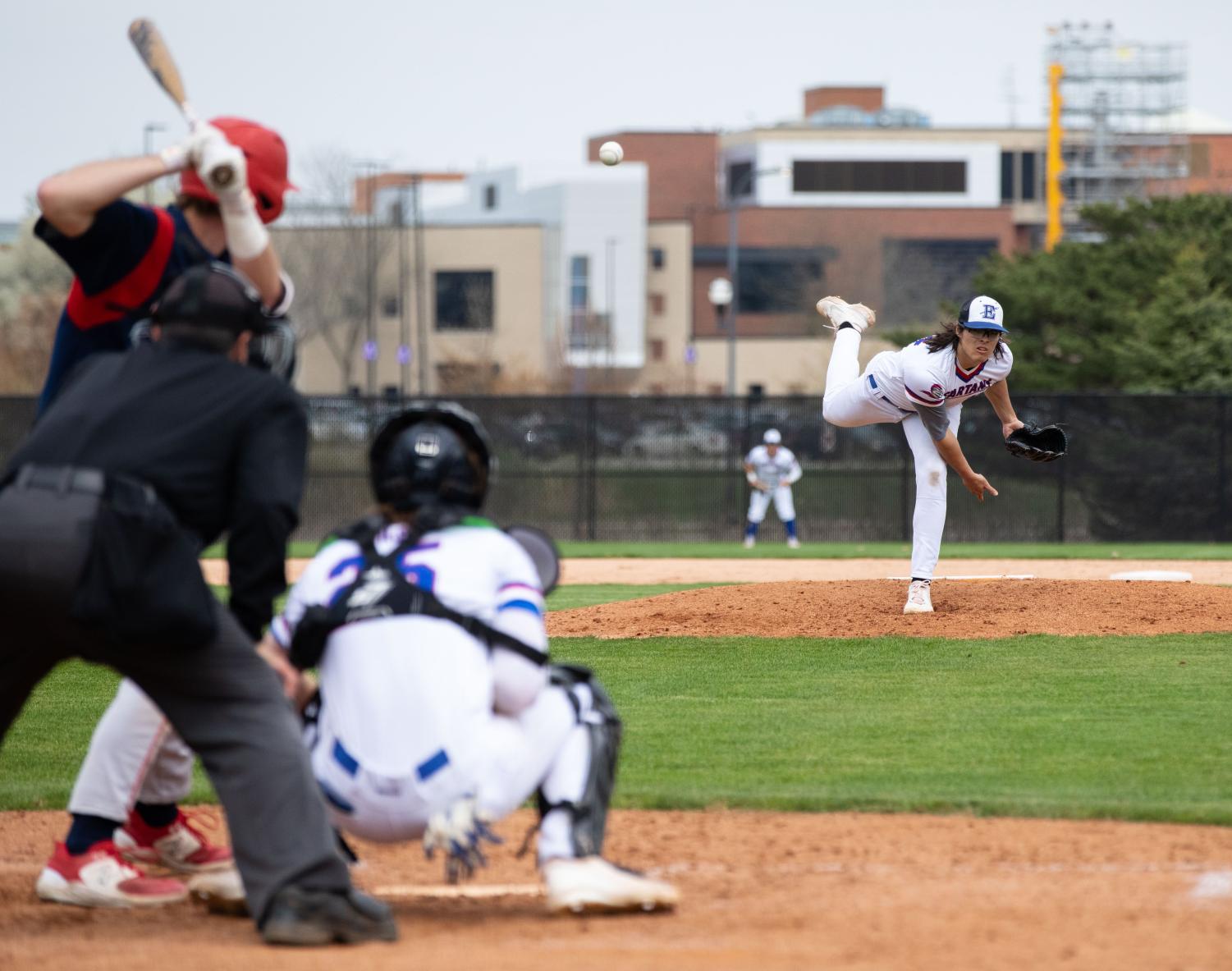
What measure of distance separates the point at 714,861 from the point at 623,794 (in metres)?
1.16

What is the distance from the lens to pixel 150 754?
5.00 meters

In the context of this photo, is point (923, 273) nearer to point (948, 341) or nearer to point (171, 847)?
point (948, 341)

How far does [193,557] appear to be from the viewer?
4.15 m

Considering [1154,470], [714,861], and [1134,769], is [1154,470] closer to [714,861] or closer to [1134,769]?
[1134,769]

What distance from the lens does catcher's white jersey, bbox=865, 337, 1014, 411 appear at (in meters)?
10.3

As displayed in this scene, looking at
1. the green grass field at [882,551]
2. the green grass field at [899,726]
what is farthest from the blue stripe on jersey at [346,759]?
the green grass field at [882,551]

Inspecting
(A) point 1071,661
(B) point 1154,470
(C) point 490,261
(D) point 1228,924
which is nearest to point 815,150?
(C) point 490,261

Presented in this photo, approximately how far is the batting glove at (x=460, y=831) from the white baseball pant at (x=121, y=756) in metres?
1.09

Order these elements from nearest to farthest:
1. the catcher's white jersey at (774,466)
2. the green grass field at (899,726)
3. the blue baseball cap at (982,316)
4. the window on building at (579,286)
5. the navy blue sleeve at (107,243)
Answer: the navy blue sleeve at (107,243), the green grass field at (899,726), the blue baseball cap at (982,316), the catcher's white jersey at (774,466), the window on building at (579,286)

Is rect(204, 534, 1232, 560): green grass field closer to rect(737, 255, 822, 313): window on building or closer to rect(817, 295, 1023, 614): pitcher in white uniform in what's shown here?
rect(817, 295, 1023, 614): pitcher in white uniform

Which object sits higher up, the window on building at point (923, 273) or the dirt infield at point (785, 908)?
the window on building at point (923, 273)

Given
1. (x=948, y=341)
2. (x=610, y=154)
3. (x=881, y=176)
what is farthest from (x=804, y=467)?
(x=881, y=176)

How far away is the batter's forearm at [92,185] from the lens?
4.48 meters

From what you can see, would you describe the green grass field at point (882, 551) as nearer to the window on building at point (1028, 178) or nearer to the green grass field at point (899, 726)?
the green grass field at point (899, 726)
